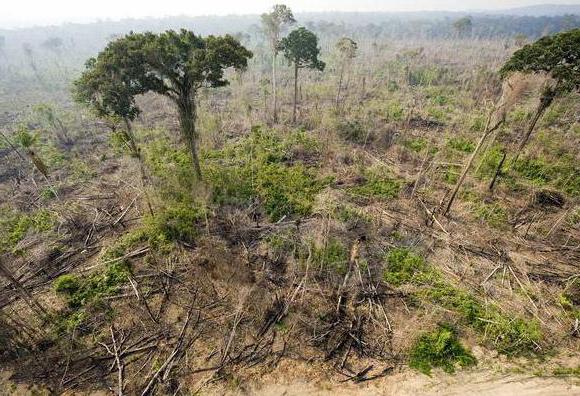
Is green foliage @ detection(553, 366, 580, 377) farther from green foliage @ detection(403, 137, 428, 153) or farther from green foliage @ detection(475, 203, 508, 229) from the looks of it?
green foliage @ detection(403, 137, 428, 153)

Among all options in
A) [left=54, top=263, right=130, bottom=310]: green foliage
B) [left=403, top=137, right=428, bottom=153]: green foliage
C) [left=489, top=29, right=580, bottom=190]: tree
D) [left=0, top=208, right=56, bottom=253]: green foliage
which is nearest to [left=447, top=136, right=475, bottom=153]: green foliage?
[left=403, top=137, right=428, bottom=153]: green foliage

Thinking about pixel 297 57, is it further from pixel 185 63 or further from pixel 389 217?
pixel 389 217


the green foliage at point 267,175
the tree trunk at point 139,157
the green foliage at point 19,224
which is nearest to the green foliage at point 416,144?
the green foliage at point 267,175

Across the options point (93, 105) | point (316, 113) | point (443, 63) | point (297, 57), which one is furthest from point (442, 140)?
point (443, 63)

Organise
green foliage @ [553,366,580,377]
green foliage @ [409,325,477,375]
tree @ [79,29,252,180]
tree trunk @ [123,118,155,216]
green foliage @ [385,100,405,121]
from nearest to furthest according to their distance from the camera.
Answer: green foliage @ [553,366,580,377] < green foliage @ [409,325,477,375] < tree @ [79,29,252,180] < tree trunk @ [123,118,155,216] < green foliage @ [385,100,405,121]

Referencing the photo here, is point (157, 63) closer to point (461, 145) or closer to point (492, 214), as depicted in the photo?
point (492, 214)

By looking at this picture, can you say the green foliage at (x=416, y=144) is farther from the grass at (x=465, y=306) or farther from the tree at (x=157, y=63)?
the tree at (x=157, y=63)

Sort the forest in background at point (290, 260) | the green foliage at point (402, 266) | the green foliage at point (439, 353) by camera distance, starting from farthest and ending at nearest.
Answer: the green foliage at point (402, 266) → the forest in background at point (290, 260) → the green foliage at point (439, 353)

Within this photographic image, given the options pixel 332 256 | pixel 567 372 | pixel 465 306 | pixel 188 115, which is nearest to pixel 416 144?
pixel 332 256
